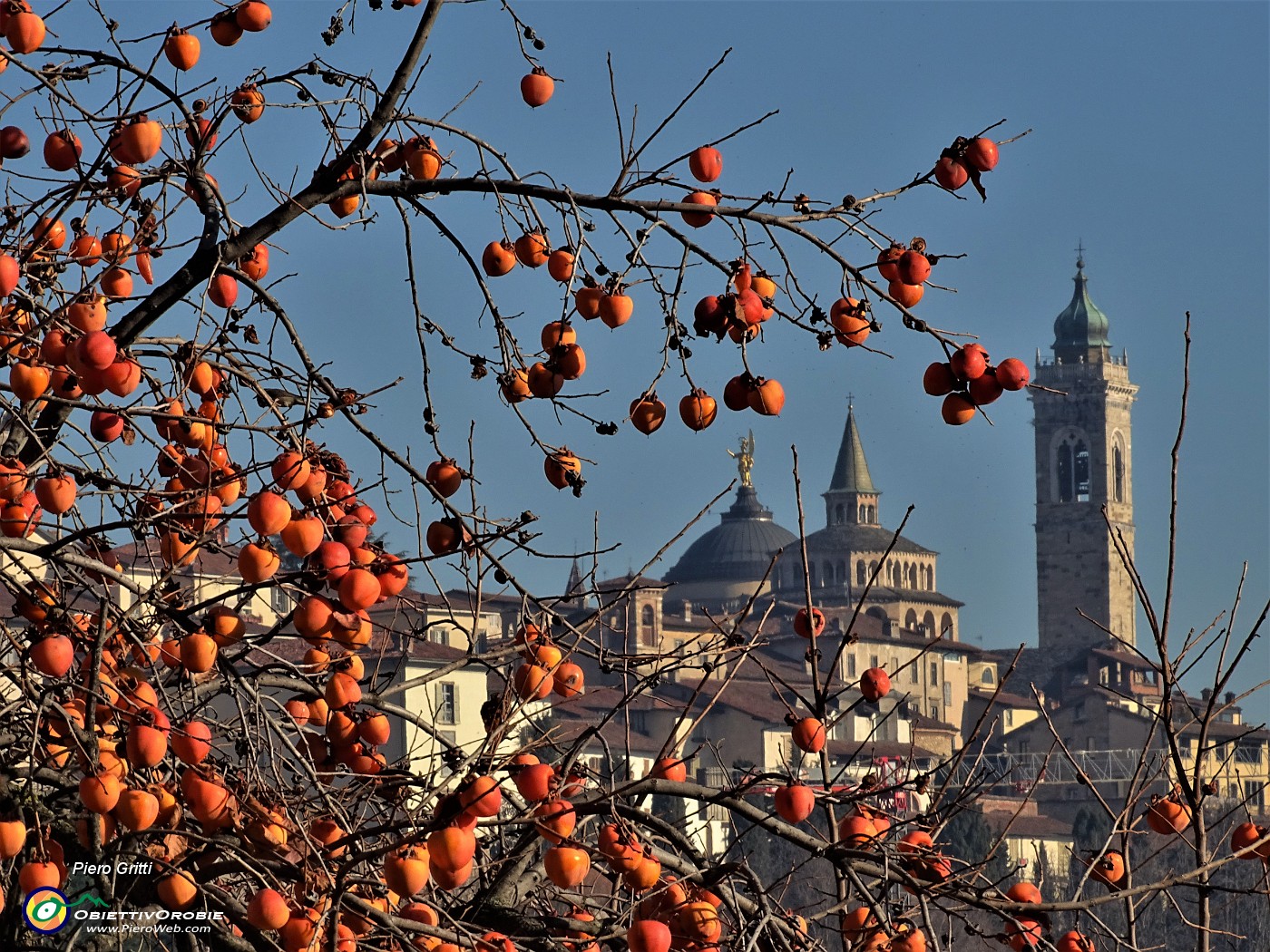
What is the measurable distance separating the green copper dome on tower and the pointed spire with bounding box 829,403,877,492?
14.3 metres

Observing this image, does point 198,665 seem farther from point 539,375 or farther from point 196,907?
point 539,375

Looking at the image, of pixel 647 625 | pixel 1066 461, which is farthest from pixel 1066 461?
pixel 647 625

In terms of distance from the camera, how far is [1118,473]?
363ft

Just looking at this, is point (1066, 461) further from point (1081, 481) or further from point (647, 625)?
point (647, 625)

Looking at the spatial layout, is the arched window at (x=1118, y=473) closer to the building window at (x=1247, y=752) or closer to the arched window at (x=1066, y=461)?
the arched window at (x=1066, y=461)

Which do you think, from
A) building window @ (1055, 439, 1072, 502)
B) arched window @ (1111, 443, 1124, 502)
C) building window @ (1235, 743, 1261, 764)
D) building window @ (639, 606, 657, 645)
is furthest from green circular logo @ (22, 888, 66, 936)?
building window @ (1055, 439, 1072, 502)

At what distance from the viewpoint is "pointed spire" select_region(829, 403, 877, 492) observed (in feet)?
395

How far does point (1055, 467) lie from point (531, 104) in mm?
109287

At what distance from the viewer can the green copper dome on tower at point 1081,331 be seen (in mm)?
113688

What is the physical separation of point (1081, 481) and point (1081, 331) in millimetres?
9525

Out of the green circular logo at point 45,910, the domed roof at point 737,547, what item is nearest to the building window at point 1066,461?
the domed roof at point 737,547

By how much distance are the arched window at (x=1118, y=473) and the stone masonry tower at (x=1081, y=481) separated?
52 mm

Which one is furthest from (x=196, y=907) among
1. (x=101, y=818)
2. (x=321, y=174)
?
(x=321, y=174)

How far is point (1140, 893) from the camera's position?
329 cm
